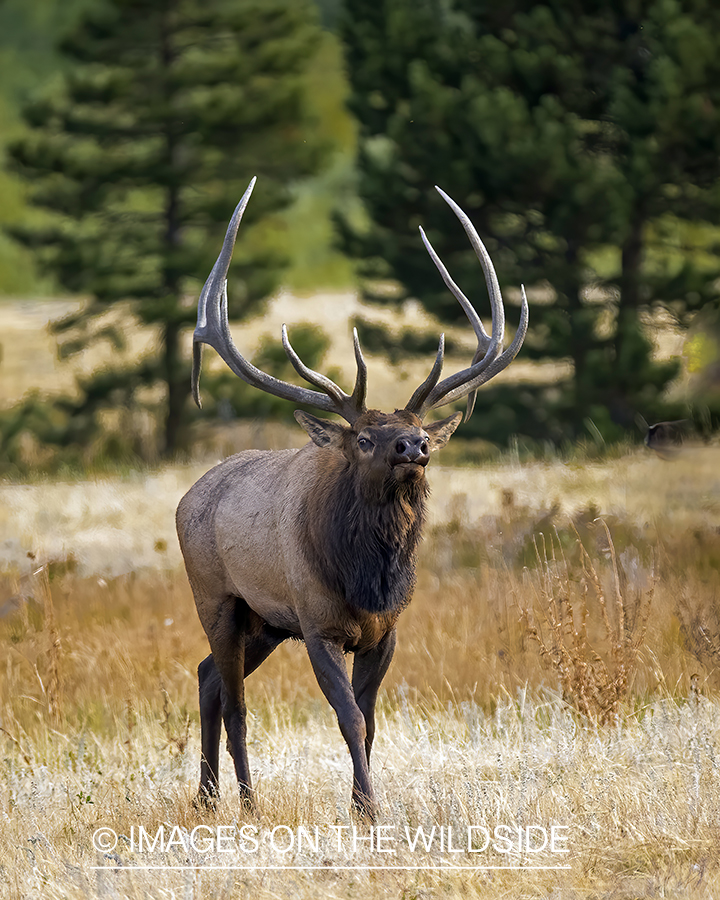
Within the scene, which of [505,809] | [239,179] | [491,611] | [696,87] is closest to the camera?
[505,809]

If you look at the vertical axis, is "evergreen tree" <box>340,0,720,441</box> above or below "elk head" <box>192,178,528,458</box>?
below

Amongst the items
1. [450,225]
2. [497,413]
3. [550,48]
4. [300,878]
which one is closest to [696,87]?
[550,48]

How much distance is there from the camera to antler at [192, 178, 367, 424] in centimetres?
503

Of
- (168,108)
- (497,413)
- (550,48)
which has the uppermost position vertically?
(550,48)

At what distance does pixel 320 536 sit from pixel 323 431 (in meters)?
0.44

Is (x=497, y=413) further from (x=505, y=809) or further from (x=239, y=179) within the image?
(x=505, y=809)

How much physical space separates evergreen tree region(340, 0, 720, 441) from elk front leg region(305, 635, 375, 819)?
1226 cm

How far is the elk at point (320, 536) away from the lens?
4895mm

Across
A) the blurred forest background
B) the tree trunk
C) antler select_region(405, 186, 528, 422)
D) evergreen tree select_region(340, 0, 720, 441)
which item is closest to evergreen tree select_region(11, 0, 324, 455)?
the blurred forest background

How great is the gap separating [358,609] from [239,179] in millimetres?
17342

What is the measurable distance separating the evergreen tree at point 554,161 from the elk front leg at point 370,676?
11.9 m

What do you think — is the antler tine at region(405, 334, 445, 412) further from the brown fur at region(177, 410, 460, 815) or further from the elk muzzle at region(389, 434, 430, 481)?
the elk muzzle at region(389, 434, 430, 481)

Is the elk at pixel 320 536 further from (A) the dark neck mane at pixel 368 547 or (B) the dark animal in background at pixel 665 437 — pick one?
(B) the dark animal in background at pixel 665 437

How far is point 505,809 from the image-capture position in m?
4.95
